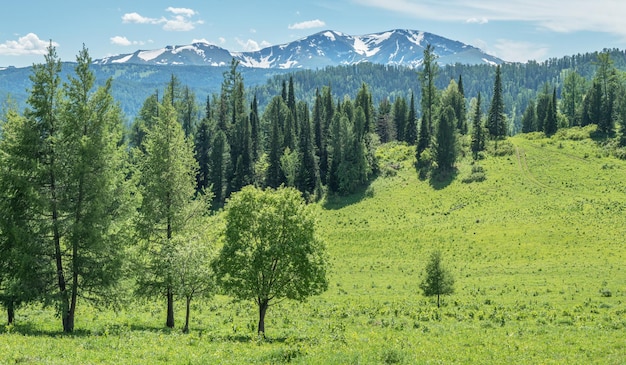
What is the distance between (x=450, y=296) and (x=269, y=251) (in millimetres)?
21518

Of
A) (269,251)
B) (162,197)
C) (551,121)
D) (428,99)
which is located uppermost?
(428,99)

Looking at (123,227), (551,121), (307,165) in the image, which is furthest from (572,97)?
(123,227)

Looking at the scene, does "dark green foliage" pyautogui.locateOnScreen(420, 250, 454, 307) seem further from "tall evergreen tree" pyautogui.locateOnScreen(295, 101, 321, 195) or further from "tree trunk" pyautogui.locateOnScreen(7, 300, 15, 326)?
"tall evergreen tree" pyautogui.locateOnScreen(295, 101, 321, 195)

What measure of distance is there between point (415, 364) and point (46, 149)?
721 inches

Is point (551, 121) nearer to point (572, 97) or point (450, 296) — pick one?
point (572, 97)

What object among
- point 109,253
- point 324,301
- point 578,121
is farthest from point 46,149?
point 578,121

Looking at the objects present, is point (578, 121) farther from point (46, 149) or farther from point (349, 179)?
point (46, 149)

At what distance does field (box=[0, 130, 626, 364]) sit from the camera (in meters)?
18.5

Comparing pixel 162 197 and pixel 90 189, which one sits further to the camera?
pixel 162 197

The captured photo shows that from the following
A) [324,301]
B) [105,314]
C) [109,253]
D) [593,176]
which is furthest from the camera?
[593,176]

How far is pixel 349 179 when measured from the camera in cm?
8862

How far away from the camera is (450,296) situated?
131 feet

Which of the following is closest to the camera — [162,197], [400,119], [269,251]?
[269,251]

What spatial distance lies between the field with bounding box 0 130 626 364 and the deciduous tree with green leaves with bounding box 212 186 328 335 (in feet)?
8.27
